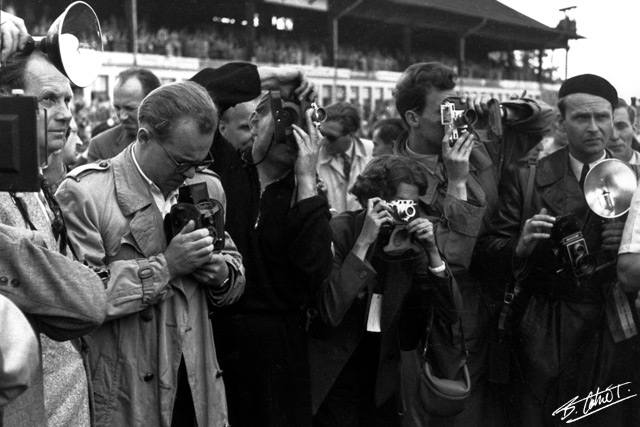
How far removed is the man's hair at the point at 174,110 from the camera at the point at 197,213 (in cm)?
19

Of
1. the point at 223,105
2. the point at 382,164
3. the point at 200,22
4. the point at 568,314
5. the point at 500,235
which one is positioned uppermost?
the point at 200,22

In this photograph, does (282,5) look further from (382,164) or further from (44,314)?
(44,314)

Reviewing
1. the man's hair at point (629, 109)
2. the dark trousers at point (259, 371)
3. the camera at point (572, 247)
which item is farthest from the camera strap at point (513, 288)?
the man's hair at point (629, 109)

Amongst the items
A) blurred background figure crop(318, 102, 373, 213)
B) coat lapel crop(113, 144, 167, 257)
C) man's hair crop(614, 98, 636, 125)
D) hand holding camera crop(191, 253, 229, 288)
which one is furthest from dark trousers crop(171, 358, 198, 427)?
blurred background figure crop(318, 102, 373, 213)

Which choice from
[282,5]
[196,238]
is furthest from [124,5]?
[196,238]

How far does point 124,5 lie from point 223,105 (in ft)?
7.67

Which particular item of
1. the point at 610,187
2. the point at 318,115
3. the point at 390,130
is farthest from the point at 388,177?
the point at 390,130

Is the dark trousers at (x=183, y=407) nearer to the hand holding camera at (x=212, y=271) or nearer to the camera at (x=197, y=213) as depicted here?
the hand holding camera at (x=212, y=271)

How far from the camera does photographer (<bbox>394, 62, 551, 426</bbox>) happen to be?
11.7ft

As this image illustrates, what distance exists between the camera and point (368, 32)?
5938 mm

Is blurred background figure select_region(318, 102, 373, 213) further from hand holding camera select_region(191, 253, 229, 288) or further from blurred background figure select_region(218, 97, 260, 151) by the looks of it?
hand holding camera select_region(191, 253, 229, 288)

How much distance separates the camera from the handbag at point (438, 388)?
3307 millimetres

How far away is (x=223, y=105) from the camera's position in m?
3.34

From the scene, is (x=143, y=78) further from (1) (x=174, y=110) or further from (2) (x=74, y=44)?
(2) (x=74, y=44)
